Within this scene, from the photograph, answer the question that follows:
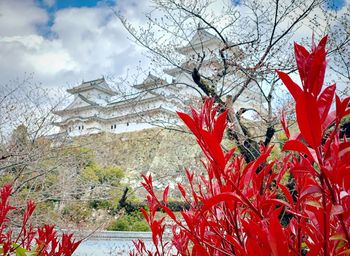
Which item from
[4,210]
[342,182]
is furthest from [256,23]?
[342,182]

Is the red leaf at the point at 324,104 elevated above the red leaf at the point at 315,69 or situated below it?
below

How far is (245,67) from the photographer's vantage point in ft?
15.5

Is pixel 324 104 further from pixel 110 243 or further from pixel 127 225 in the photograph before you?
pixel 127 225

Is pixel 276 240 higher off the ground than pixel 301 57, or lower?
lower

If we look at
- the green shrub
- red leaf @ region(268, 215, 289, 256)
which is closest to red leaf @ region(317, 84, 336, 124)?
red leaf @ region(268, 215, 289, 256)

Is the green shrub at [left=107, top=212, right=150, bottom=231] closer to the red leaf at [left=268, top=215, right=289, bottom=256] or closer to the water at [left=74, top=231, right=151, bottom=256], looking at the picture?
the water at [left=74, top=231, right=151, bottom=256]

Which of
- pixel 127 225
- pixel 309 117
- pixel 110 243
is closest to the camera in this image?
pixel 309 117

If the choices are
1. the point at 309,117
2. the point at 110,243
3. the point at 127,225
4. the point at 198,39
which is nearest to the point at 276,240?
the point at 309,117

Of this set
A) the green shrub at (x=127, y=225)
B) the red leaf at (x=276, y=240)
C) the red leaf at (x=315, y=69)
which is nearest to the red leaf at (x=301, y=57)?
the red leaf at (x=315, y=69)

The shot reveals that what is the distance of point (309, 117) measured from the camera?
1.22ft

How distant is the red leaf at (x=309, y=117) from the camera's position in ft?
1.20

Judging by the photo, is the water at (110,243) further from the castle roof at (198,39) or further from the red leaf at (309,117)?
the red leaf at (309,117)

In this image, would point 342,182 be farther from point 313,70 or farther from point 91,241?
point 91,241

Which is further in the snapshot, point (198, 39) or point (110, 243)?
point (110, 243)
